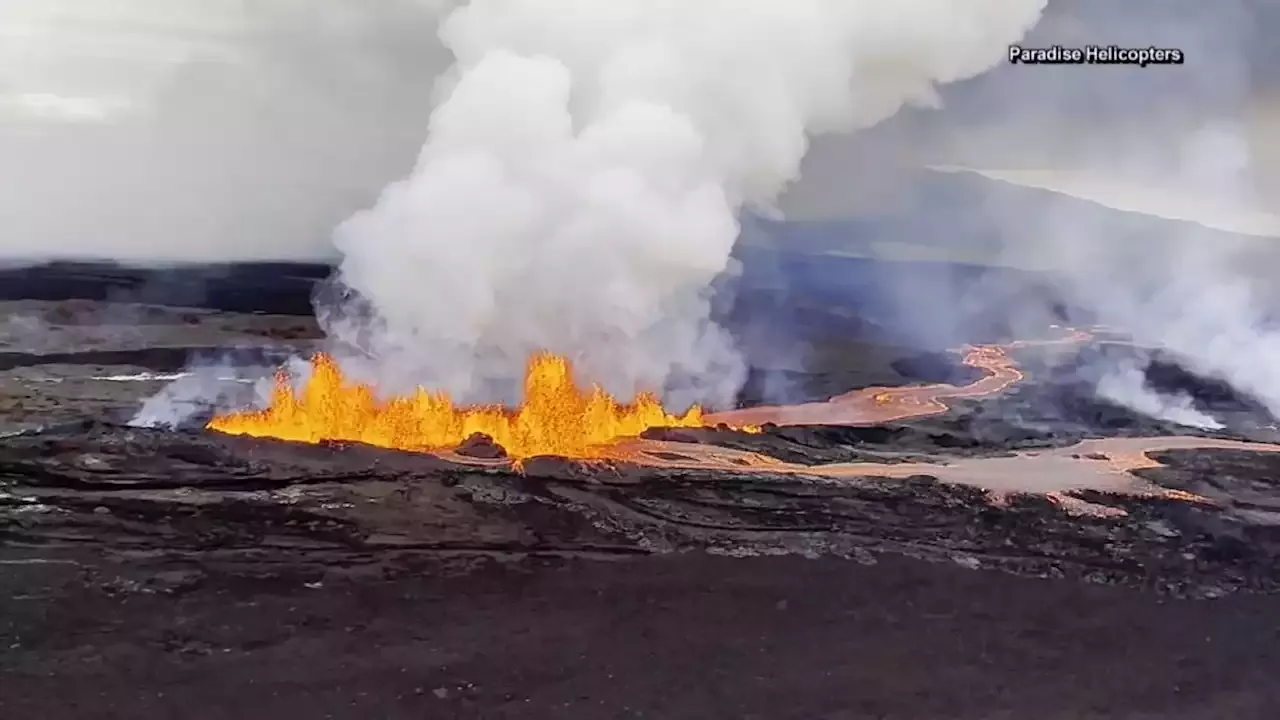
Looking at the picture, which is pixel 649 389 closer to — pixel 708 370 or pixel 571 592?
pixel 708 370

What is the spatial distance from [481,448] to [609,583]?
2.91 metres

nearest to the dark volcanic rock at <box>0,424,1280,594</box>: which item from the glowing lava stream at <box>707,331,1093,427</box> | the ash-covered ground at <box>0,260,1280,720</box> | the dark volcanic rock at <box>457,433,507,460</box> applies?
the ash-covered ground at <box>0,260,1280,720</box>

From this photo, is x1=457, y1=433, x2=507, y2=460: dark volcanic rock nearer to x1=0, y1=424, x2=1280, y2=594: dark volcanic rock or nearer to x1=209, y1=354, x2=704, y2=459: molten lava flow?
x1=209, y1=354, x2=704, y2=459: molten lava flow

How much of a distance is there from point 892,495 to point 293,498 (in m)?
4.57

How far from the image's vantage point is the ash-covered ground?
4.98m

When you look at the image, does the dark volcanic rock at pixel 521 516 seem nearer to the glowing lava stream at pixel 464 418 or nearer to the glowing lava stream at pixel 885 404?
the glowing lava stream at pixel 464 418

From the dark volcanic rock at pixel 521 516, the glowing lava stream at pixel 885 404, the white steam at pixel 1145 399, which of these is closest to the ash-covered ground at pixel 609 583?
the dark volcanic rock at pixel 521 516

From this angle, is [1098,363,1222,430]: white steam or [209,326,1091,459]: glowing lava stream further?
[1098,363,1222,430]: white steam

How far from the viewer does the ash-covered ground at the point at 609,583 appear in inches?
196

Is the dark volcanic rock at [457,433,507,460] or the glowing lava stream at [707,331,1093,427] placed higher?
the glowing lava stream at [707,331,1093,427]

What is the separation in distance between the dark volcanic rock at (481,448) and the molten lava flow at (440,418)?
0.10 metres

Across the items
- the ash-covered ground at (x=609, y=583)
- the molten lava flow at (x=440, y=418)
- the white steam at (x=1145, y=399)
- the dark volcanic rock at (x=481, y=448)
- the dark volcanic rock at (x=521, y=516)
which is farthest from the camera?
the white steam at (x=1145, y=399)

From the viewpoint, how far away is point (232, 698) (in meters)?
4.78

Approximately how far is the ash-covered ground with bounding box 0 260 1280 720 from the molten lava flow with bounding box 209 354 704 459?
0.44m
